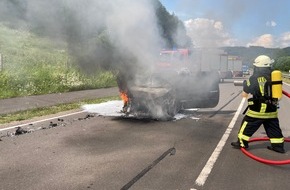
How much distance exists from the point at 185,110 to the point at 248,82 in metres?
4.76

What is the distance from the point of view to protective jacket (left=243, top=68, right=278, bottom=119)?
6.71 metres

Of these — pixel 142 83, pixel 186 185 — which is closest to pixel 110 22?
pixel 142 83

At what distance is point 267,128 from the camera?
6.88m

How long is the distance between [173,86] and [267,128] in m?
3.26

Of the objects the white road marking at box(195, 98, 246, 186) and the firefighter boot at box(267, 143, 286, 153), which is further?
the firefighter boot at box(267, 143, 286, 153)

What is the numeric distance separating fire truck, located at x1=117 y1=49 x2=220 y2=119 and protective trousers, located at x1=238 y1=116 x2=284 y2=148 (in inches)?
113

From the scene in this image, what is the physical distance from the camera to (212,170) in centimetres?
534

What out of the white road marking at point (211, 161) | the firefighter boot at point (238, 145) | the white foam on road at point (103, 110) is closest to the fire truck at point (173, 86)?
the white foam on road at point (103, 110)

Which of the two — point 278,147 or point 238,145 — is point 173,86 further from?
point 278,147

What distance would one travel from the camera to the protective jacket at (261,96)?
6.71 metres

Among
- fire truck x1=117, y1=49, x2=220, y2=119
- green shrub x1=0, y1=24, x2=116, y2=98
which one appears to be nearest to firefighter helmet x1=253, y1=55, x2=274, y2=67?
fire truck x1=117, y1=49, x2=220, y2=119

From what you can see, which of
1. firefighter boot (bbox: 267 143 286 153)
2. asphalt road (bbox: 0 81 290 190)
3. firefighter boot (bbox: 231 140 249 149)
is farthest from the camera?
firefighter boot (bbox: 231 140 249 149)

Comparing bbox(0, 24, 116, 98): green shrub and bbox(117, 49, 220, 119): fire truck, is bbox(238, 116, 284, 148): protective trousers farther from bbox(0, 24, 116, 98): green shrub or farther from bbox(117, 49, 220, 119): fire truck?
bbox(0, 24, 116, 98): green shrub

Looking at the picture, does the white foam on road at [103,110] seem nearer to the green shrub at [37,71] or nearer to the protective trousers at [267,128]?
the green shrub at [37,71]
